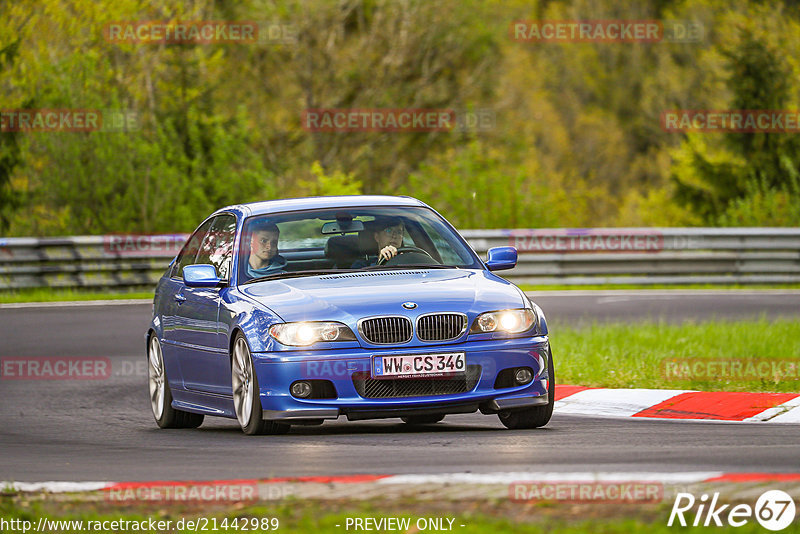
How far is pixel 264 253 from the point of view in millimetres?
10469

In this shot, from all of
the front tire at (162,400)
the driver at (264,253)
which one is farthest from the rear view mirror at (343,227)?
the front tire at (162,400)

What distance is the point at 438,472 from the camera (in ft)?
24.1

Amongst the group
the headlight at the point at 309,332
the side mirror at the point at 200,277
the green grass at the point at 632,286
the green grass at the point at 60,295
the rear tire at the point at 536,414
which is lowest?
the green grass at the point at 632,286

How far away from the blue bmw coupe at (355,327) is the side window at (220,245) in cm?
3

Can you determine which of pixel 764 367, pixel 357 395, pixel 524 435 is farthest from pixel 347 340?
pixel 764 367

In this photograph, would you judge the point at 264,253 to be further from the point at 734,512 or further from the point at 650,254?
the point at 650,254

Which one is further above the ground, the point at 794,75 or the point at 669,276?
the point at 794,75

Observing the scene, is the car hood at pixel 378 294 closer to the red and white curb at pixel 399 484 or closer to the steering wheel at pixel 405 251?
the steering wheel at pixel 405 251

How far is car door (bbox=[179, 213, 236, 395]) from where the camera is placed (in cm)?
1023

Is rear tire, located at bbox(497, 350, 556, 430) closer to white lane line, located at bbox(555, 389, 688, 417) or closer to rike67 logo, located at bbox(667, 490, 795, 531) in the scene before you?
white lane line, located at bbox(555, 389, 688, 417)

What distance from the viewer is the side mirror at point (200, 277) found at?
33.9 feet

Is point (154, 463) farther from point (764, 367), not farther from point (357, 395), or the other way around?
point (764, 367)

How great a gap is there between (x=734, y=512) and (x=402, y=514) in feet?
4.12

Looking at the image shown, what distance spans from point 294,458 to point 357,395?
3.61ft
